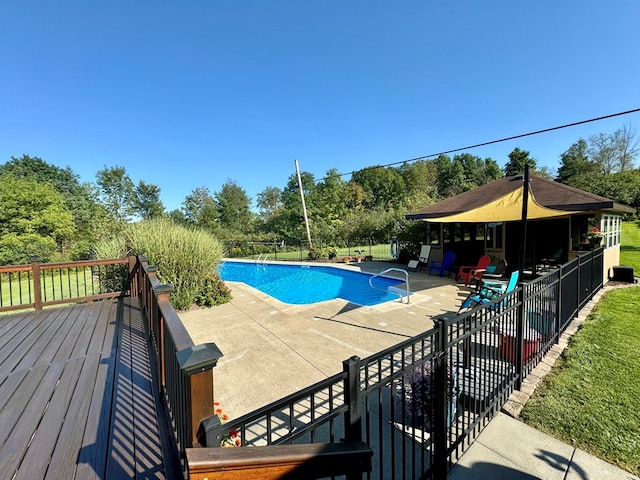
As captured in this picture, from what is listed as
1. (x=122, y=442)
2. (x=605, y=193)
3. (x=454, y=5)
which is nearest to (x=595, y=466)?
(x=122, y=442)

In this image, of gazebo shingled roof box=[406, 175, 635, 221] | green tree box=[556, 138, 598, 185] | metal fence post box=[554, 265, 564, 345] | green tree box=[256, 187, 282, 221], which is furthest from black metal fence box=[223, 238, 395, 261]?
green tree box=[556, 138, 598, 185]

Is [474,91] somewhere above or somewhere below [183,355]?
above

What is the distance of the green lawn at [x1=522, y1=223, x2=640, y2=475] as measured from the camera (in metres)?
2.41

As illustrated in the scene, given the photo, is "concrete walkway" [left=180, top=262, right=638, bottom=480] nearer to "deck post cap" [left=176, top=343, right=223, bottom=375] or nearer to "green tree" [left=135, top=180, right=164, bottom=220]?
"deck post cap" [left=176, top=343, right=223, bottom=375]

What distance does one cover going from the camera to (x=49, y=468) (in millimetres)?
1718

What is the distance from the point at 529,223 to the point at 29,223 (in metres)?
29.8

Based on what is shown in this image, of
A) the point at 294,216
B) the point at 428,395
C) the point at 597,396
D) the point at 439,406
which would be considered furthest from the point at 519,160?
the point at 439,406

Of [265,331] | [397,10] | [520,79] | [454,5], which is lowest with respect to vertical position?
[265,331]

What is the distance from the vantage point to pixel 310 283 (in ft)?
43.1

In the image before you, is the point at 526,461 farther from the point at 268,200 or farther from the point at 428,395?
the point at 268,200

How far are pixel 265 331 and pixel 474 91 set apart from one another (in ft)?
48.6

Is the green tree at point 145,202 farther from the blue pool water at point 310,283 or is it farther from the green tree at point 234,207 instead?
the blue pool water at point 310,283

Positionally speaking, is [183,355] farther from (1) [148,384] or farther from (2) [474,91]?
(2) [474,91]

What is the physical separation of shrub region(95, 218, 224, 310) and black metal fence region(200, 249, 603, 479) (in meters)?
5.12
